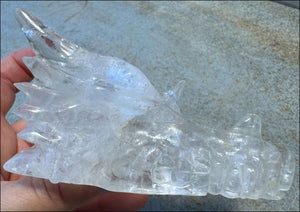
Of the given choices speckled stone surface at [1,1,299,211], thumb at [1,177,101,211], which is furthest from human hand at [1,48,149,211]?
speckled stone surface at [1,1,299,211]

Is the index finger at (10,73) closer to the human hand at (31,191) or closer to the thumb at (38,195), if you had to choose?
the human hand at (31,191)

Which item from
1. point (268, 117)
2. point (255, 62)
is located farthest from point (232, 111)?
point (255, 62)

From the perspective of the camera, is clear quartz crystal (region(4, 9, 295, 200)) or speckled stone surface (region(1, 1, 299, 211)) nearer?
clear quartz crystal (region(4, 9, 295, 200))

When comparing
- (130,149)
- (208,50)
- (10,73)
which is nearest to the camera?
(130,149)

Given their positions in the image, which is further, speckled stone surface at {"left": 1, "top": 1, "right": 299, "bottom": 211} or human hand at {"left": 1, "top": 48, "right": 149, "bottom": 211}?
speckled stone surface at {"left": 1, "top": 1, "right": 299, "bottom": 211}

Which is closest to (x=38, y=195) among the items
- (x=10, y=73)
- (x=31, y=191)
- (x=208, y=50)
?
(x=31, y=191)

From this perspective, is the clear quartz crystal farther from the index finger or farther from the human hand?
the index finger

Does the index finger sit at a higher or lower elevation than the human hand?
higher

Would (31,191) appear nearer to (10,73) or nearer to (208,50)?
(10,73)
